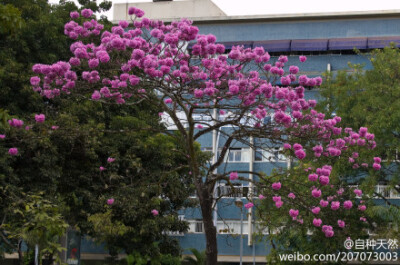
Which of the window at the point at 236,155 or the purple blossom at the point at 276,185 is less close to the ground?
the window at the point at 236,155

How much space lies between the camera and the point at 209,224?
37.8 feet

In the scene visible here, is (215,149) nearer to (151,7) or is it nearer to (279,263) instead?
(151,7)

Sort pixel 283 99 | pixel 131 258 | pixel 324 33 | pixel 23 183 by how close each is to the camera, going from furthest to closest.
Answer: pixel 324 33 < pixel 131 258 < pixel 23 183 < pixel 283 99

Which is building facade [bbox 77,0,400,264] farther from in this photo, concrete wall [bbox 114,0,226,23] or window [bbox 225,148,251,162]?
concrete wall [bbox 114,0,226,23]

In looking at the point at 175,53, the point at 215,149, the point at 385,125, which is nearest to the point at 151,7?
the point at 215,149

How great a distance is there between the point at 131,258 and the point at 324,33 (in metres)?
18.9

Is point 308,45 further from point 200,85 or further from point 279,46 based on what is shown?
point 200,85

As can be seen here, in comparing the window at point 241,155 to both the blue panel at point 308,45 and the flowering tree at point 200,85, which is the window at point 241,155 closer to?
the blue panel at point 308,45

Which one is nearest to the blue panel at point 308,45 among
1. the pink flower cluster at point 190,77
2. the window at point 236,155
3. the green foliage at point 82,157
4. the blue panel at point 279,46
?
the blue panel at point 279,46

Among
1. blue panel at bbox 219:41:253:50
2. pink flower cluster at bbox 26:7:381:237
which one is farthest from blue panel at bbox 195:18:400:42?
pink flower cluster at bbox 26:7:381:237

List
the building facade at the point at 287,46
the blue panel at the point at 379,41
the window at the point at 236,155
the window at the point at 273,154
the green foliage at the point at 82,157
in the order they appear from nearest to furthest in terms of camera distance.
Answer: the window at the point at 273,154 → the green foliage at the point at 82,157 → the blue panel at the point at 379,41 → the building facade at the point at 287,46 → the window at the point at 236,155

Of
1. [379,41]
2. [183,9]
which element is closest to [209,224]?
[379,41]

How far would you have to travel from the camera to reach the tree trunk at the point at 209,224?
1135cm

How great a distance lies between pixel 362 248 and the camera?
23609 millimetres
